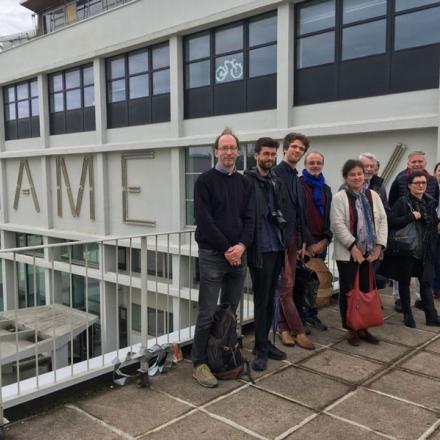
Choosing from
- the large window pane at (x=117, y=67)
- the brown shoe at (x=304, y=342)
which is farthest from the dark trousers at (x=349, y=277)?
the large window pane at (x=117, y=67)

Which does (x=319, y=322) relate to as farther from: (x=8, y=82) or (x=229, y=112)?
(x=8, y=82)

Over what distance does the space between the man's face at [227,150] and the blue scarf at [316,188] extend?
143cm

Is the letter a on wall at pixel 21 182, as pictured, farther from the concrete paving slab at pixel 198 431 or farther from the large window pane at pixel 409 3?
the concrete paving slab at pixel 198 431

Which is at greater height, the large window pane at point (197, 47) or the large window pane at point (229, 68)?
the large window pane at point (197, 47)

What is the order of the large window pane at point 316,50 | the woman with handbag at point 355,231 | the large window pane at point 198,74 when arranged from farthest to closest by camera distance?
the large window pane at point 198,74, the large window pane at point 316,50, the woman with handbag at point 355,231

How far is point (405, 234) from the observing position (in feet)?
16.4

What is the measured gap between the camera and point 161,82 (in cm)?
1675

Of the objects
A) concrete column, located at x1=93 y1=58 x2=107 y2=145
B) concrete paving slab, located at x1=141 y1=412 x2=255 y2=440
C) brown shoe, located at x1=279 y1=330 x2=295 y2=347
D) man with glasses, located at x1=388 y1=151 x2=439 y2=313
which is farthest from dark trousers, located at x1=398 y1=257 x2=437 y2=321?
concrete column, located at x1=93 y1=58 x2=107 y2=145

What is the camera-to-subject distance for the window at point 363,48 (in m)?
10.9

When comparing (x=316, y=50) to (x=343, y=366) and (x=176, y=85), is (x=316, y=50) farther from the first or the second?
(x=343, y=366)

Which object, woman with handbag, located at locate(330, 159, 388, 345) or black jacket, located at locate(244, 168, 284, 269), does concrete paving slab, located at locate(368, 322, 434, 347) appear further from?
black jacket, located at locate(244, 168, 284, 269)

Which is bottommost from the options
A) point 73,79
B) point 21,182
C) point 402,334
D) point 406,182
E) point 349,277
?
point 402,334

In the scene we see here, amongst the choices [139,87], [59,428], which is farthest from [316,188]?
[139,87]

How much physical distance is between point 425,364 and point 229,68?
12425 millimetres
